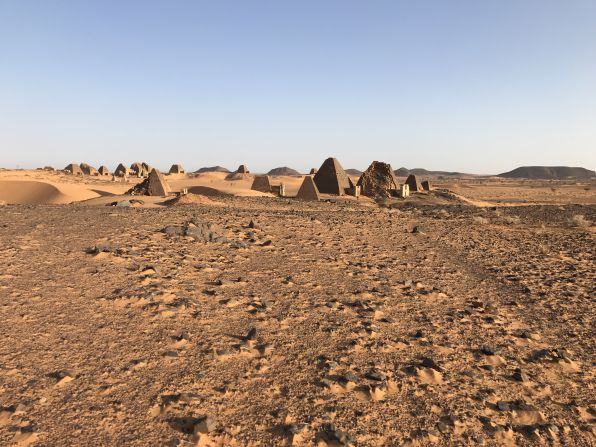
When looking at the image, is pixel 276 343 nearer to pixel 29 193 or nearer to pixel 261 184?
pixel 261 184

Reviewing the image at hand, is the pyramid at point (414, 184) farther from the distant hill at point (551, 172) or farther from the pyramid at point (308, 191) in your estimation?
the distant hill at point (551, 172)

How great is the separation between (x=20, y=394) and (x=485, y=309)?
16.9 feet

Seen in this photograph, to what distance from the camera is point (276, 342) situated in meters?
4.26

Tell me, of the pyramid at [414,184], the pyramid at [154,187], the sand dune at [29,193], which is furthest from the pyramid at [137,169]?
the pyramid at [414,184]

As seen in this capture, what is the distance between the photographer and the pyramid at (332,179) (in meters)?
24.2

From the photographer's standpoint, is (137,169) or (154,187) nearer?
(154,187)

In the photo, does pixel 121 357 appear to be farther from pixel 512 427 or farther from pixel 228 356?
pixel 512 427

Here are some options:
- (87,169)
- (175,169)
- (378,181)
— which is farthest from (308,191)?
(87,169)

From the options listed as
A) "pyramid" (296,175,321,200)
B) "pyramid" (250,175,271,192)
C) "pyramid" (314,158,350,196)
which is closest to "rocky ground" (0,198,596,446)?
"pyramid" (296,175,321,200)

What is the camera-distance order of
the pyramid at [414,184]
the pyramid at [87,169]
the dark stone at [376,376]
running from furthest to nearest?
the pyramid at [87,169]
the pyramid at [414,184]
the dark stone at [376,376]

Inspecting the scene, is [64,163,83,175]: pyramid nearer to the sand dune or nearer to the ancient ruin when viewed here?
the ancient ruin

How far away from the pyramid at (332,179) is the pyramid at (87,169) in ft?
122

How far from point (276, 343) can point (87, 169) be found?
56.6 m

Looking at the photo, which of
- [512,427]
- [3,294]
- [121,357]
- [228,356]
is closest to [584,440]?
[512,427]
